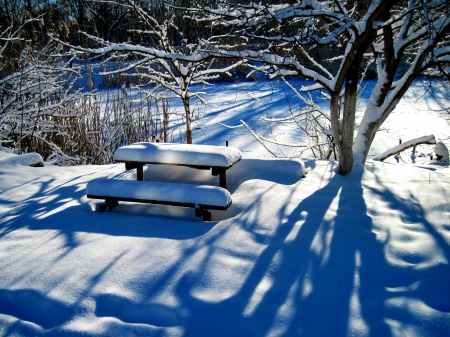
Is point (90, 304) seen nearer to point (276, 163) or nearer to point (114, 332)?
point (114, 332)

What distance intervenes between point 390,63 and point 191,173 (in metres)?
2.18

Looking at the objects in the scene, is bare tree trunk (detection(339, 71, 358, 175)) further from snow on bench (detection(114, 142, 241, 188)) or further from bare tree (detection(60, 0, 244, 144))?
bare tree (detection(60, 0, 244, 144))

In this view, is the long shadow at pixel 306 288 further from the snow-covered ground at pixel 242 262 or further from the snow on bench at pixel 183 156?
the snow on bench at pixel 183 156

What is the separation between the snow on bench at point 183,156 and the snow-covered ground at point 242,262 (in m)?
0.33

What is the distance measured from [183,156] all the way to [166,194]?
0.40 meters

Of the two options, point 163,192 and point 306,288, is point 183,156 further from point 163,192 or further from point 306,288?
point 306,288

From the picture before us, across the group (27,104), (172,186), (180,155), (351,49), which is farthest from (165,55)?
(27,104)

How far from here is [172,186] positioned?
2756 millimetres

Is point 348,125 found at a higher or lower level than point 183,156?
higher

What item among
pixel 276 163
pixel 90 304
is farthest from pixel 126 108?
pixel 90 304

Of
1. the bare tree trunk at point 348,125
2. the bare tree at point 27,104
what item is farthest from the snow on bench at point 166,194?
the bare tree at point 27,104

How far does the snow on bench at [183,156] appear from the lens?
2.91 metres

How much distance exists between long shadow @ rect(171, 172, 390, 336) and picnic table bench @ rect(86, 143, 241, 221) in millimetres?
347

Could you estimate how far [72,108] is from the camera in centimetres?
607
